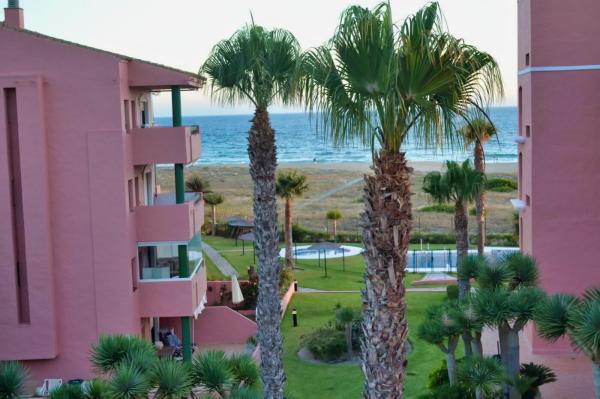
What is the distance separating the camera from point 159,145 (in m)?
24.6

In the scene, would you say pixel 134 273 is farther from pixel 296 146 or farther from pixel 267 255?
pixel 296 146

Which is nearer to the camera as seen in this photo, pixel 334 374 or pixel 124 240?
pixel 124 240

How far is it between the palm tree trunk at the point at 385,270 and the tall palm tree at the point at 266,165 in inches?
314

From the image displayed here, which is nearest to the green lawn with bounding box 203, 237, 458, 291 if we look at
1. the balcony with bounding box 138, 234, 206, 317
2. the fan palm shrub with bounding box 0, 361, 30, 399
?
the balcony with bounding box 138, 234, 206, 317

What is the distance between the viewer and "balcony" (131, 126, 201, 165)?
24453mm

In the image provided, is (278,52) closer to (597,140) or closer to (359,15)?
(359,15)

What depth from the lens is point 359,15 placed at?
9.20 m

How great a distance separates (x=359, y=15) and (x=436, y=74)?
3.46 ft

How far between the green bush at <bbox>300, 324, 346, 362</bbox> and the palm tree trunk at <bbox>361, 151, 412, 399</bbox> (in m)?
16.7

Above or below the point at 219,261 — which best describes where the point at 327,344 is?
below

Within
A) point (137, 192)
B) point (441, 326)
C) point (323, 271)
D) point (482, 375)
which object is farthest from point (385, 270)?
point (323, 271)

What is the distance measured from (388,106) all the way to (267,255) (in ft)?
29.9

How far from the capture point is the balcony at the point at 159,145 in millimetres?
24453

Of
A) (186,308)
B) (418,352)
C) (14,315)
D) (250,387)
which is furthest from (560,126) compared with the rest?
(14,315)
